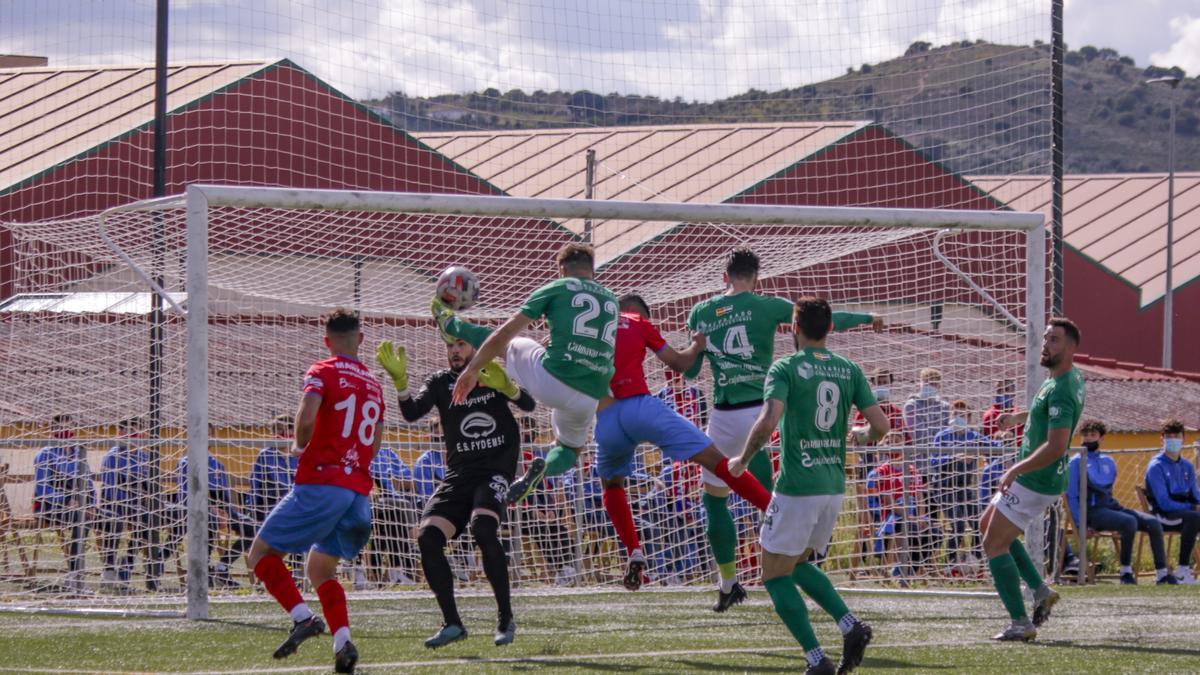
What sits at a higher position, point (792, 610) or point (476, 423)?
point (476, 423)

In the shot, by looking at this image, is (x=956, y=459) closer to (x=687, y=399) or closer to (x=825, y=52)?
(x=687, y=399)

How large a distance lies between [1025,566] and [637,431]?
2.52m

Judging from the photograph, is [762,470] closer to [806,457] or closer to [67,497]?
[806,457]

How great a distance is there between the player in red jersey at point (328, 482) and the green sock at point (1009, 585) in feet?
12.2

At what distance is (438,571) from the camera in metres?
8.30

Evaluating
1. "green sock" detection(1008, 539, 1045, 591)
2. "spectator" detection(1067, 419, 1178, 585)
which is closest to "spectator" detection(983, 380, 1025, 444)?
"spectator" detection(1067, 419, 1178, 585)

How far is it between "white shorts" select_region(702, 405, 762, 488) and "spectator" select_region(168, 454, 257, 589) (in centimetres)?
428

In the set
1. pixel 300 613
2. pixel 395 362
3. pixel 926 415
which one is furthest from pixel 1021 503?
pixel 926 415

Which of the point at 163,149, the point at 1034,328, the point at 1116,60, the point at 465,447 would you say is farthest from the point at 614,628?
the point at 1116,60

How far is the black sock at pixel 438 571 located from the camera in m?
8.13

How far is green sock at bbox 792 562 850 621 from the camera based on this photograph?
7.23 m

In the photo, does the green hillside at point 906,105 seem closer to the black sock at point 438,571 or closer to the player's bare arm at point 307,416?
the black sock at point 438,571

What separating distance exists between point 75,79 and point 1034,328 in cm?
1511

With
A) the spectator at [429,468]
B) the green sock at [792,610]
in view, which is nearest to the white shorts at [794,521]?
the green sock at [792,610]
